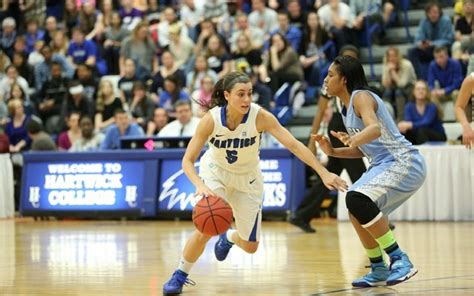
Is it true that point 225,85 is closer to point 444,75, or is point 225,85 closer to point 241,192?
point 241,192

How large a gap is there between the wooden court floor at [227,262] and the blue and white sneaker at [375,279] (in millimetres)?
105

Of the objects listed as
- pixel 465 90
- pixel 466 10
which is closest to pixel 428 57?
pixel 466 10

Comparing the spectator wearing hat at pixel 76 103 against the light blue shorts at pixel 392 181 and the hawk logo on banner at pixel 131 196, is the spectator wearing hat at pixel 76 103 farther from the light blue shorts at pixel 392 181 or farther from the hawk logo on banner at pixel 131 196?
the light blue shorts at pixel 392 181

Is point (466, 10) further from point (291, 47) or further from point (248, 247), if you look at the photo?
point (248, 247)

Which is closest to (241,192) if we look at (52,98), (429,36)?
(429,36)

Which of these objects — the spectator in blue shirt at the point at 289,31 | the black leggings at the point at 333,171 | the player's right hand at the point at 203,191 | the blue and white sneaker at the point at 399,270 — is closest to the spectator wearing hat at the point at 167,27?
the spectator in blue shirt at the point at 289,31

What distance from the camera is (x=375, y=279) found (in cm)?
682

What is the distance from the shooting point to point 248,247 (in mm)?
7195

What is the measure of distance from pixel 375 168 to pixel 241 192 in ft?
3.22

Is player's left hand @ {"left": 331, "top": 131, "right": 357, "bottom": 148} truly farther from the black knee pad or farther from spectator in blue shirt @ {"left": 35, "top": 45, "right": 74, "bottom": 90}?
spectator in blue shirt @ {"left": 35, "top": 45, "right": 74, "bottom": 90}

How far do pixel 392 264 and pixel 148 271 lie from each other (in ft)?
7.47

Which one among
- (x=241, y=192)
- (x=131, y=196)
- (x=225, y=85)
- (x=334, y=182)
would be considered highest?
(x=225, y=85)

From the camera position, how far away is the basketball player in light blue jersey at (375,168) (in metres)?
6.54

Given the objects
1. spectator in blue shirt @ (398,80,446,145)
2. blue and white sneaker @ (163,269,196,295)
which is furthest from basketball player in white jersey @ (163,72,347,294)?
spectator in blue shirt @ (398,80,446,145)
